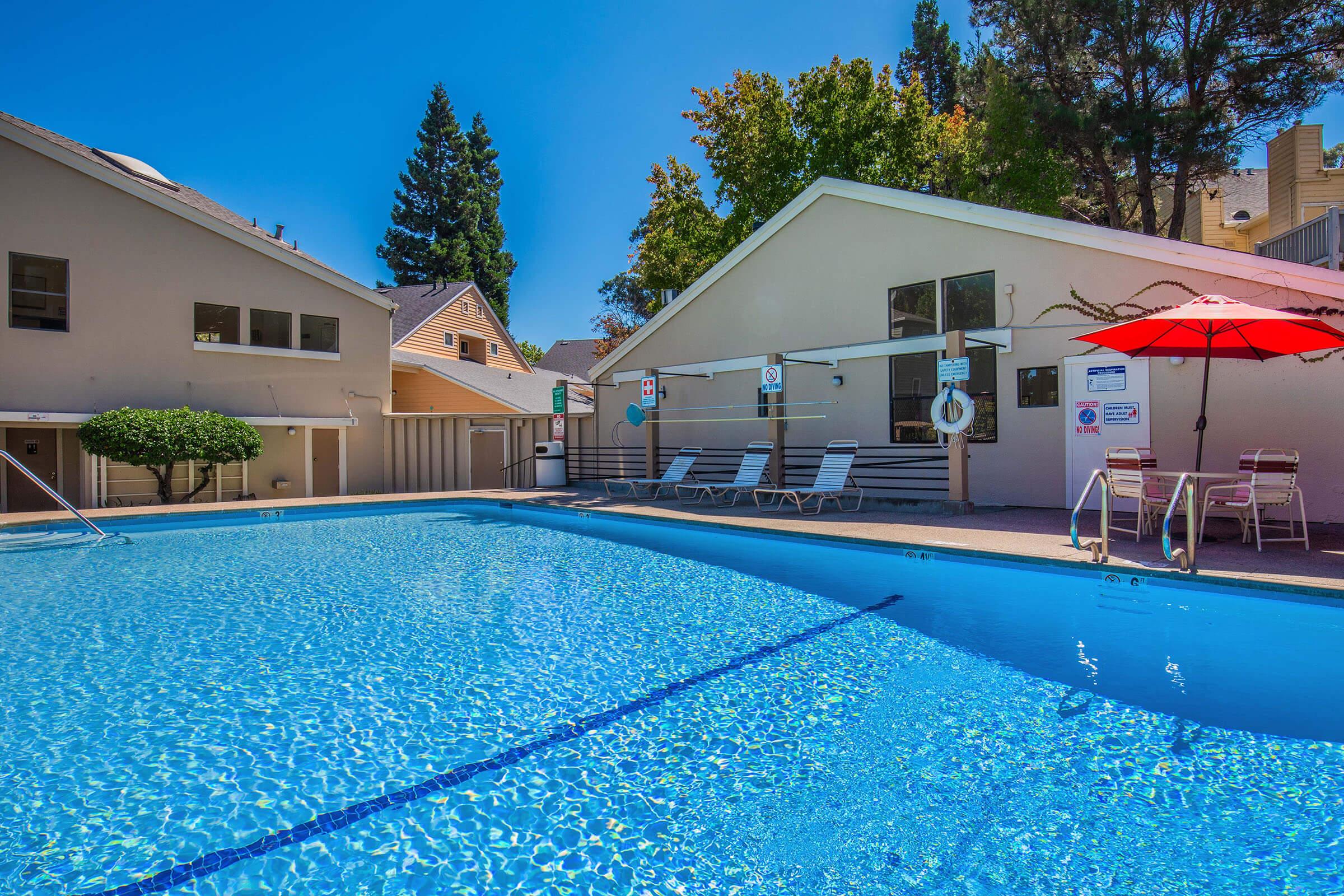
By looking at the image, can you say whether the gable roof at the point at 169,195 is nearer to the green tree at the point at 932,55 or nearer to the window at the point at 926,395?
the window at the point at 926,395

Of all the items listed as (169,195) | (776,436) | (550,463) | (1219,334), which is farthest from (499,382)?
(1219,334)

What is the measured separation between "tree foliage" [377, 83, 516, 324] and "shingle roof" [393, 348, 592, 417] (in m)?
13.5

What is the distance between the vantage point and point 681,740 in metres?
3.55

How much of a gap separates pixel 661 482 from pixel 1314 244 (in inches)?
436

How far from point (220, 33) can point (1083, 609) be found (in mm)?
20111

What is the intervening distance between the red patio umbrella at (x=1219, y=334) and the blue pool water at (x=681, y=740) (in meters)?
2.58

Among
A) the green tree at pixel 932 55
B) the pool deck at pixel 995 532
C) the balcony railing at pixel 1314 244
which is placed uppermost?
the green tree at pixel 932 55

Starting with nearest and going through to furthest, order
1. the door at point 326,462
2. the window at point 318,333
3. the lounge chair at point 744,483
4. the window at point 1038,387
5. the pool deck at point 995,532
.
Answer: the pool deck at point 995,532 < the window at point 1038,387 < the lounge chair at point 744,483 < the window at point 318,333 < the door at point 326,462

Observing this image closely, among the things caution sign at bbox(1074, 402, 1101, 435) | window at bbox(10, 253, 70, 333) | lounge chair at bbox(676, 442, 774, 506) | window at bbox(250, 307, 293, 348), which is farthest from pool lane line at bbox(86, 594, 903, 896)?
window at bbox(250, 307, 293, 348)

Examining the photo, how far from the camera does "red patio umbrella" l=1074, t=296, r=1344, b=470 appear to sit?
627 cm

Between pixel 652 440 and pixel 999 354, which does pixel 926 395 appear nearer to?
pixel 999 354

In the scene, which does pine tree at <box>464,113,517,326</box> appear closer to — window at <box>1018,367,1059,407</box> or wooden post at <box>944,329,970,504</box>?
wooden post at <box>944,329,970,504</box>

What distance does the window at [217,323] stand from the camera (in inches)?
546

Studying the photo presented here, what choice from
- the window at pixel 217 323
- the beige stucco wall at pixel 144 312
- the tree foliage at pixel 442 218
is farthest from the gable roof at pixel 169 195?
the tree foliage at pixel 442 218
